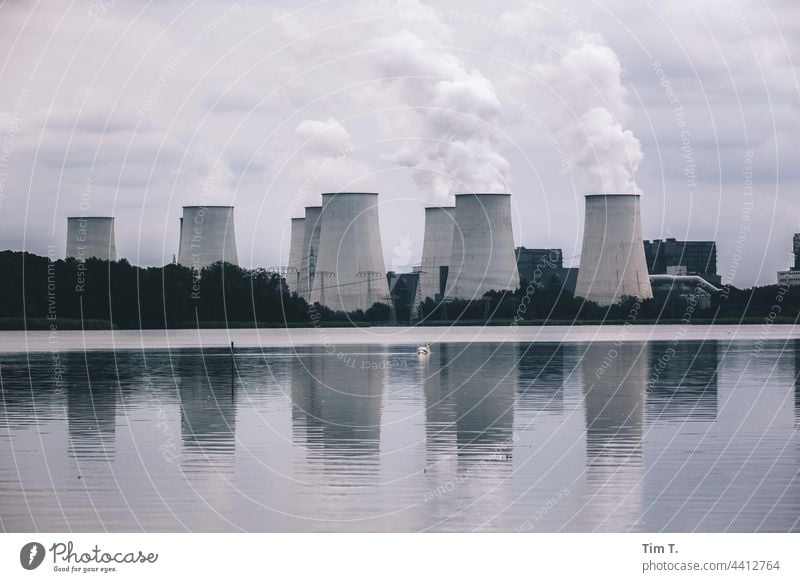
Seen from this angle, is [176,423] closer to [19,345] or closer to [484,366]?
[484,366]

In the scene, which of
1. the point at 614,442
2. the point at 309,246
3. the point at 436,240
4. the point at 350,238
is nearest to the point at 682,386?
the point at 614,442

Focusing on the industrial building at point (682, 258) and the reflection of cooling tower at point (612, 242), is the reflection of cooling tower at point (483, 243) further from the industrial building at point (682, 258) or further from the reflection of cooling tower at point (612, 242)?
the industrial building at point (682, 258)

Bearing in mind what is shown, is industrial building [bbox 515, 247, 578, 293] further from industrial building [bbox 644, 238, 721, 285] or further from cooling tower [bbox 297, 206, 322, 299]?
cooling tower [bbox 297, 206, 322, 299]

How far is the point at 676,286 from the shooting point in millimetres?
96125

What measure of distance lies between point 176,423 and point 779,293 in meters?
68.1

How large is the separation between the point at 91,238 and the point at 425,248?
18361mm

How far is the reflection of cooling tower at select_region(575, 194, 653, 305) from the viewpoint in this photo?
59.7 metres

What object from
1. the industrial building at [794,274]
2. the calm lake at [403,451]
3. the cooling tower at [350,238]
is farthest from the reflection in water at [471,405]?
the industrial building at [794,274]

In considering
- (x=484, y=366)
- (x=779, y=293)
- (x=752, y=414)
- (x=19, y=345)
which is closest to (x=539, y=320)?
(x=779, y=293)

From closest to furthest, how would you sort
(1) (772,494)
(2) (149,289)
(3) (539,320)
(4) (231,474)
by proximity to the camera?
(1) (772,494)
(4) (231,474)
(2) (149,289)
(3) (539,320)

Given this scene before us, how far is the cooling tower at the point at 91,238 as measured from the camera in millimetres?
69000

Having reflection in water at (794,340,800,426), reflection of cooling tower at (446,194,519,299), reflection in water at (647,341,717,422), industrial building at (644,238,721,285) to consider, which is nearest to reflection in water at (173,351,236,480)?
reflection in water at (647,341,717,422)

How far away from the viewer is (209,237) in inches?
2763

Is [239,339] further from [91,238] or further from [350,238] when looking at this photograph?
[91,238]
